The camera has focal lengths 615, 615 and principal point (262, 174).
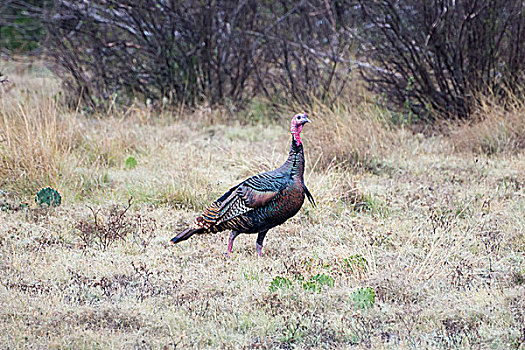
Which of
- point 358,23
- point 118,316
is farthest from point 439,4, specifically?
point 118,316

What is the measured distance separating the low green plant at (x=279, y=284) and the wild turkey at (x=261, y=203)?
1.65ft

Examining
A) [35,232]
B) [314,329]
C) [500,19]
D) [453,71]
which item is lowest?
[35,232]

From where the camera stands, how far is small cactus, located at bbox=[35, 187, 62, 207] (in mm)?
5094

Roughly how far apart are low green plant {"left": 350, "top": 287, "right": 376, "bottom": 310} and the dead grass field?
0.02m

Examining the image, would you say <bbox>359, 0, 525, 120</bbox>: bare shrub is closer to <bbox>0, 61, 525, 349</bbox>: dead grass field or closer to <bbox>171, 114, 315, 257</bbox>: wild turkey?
<bbox>0, 61, 525, 349</bbox>: dead grass field

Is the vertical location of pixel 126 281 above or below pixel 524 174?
below

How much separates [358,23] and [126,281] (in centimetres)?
693

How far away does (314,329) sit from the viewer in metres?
3.15

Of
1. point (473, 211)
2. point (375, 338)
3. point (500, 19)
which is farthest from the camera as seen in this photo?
point (500, 19)

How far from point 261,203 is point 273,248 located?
60cm

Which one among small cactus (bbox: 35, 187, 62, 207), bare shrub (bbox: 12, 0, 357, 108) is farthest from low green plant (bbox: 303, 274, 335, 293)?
bare shrub (bbox: 12, 0, 357, 108)

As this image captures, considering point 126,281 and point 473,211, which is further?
point 473,211

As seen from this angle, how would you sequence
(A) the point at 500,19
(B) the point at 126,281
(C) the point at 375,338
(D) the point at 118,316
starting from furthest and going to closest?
(A) the point at 500,19
(B) the point at 126,281
(D) the point at 118,316
(C) the point at 375,338

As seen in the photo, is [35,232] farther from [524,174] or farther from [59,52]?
[59,52]
